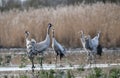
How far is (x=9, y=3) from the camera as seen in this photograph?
40344 mm

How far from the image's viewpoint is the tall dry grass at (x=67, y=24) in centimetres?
2342

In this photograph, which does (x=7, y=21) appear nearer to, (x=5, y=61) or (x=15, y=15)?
(x=15, y=15)

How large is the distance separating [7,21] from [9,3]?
48.3ft

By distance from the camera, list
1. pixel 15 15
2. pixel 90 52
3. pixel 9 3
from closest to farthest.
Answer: pixel 90 52, pixel 15 15, pixel 9 3

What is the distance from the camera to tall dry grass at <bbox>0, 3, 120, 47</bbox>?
23.4 m

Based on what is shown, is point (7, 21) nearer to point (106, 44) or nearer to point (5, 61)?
point (106, 44)

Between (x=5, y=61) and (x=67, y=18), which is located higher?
(x=67, y=18)

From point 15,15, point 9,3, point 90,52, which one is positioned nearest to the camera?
point 90,52

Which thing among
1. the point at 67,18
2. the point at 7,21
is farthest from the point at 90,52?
the point at 7,21

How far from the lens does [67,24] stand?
24.1 meters

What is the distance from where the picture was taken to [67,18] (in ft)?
80.1

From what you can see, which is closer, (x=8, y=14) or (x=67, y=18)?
(x=67, y=18)

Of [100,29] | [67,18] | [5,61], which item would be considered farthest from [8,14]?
[5,61]

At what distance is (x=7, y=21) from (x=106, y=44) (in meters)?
5.59
